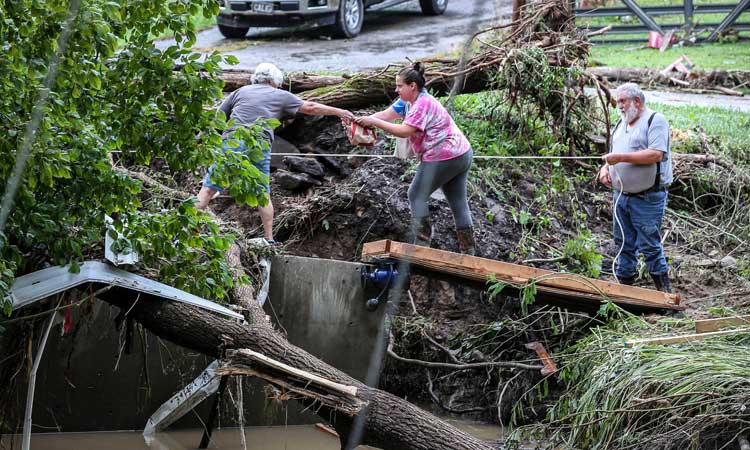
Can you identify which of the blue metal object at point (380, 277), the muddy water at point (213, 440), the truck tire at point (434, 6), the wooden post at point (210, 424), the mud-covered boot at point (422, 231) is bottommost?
the muddy water at point (213, 440)

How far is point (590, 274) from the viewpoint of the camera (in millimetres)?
9266

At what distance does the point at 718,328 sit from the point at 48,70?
14.6 ft

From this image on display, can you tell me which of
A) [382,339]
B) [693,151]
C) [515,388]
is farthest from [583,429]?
[693,151]

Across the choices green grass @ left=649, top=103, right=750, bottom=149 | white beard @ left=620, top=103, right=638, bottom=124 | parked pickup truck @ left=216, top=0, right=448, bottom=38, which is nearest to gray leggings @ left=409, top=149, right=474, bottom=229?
white beard @ left=620, top=103, right=638, bottom=124

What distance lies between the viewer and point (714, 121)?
1301 centimetres

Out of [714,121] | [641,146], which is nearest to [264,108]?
[641,146]

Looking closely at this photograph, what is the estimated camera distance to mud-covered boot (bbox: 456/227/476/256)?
8.95m

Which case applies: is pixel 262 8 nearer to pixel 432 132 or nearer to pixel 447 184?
pixel 447 184

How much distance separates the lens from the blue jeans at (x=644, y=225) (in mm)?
8188

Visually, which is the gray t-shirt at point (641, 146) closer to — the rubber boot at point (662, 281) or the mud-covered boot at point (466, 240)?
the rubber boot at point (662, 281)

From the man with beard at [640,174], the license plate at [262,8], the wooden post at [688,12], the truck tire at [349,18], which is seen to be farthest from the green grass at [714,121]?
the wooden post at [688,12]

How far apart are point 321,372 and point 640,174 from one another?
316 cm

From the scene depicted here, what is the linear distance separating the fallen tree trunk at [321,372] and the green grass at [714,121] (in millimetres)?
6900

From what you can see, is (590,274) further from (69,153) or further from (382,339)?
(69,153)
